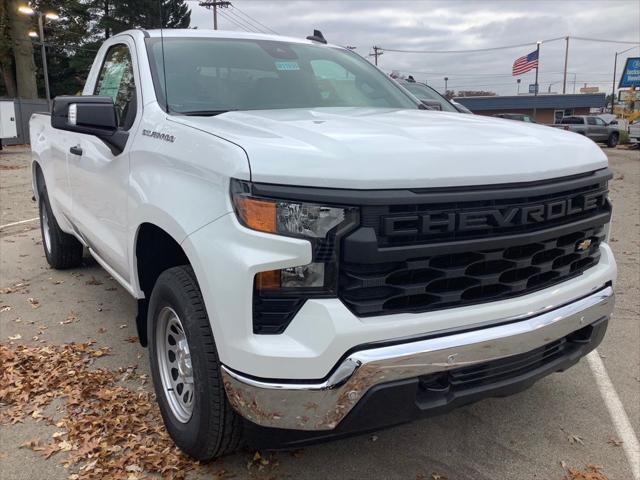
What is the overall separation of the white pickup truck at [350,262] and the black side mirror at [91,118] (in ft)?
0.05

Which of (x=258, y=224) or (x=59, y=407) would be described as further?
(x=59, y=407)

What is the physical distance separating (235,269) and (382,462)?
1.32 m

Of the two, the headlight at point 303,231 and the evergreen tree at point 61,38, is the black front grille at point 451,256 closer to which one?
the headlight at point 303,231

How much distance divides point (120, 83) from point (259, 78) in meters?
0.97

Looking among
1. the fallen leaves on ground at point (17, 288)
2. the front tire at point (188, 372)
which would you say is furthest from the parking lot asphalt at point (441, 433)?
the fallen leaves on ground at point (17, 288)

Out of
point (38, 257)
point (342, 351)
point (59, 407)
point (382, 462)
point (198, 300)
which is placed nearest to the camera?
point (342, 351)

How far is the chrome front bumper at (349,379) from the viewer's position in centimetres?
206

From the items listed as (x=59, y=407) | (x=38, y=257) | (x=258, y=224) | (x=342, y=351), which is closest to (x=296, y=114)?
(x=258, y=224)

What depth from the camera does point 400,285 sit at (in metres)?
2.16

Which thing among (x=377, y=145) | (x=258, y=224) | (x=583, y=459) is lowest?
(x=583, y=459)

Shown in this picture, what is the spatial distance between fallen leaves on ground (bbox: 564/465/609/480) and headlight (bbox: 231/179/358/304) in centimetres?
154

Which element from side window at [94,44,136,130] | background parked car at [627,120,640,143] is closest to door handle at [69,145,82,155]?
side window at [94,44,136,130]

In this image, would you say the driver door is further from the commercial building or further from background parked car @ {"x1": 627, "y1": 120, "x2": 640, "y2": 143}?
the commercial building

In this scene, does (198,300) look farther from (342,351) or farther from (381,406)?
(381,406)
